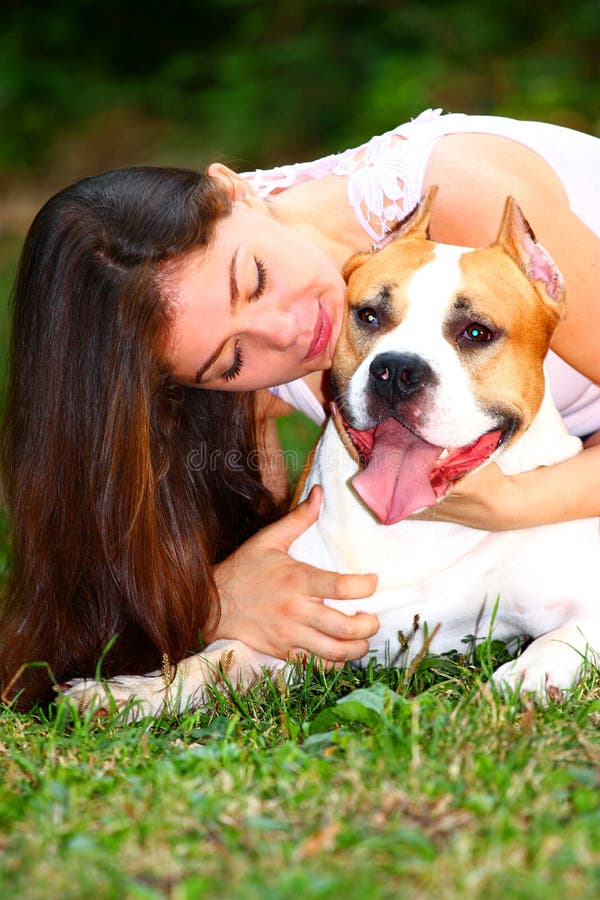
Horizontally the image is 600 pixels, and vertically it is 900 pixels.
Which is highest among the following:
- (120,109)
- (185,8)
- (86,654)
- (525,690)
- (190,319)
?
(185,8)

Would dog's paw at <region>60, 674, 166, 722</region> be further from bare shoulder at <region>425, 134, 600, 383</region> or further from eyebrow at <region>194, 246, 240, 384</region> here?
bare shoulder at <region>425, 134, 600, 383</region>

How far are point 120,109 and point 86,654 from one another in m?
8.24

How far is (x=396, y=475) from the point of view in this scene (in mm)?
2621

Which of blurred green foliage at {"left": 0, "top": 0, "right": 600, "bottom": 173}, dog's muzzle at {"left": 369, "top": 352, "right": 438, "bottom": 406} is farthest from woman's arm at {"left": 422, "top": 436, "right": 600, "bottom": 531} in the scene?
blurred green foliage at {"left": 0, "top": 0, "right": 600, "bottom": 173}

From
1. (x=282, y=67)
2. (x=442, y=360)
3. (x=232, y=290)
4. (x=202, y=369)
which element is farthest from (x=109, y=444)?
(x=282, y=67)

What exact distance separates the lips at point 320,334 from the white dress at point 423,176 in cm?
39

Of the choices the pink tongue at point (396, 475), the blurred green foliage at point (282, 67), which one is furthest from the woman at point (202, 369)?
the blurred green foliage at point (282, 67)

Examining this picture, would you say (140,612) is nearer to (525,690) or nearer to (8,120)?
(525,690)

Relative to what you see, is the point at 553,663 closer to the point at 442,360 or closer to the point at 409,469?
the point at 409,469

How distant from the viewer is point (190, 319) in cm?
261

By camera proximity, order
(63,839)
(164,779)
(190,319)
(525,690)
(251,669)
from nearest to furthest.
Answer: (63,839), (164,779), (525,690), (190,319), (251,669)

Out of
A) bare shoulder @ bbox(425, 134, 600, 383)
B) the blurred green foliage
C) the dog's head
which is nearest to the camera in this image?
the dog's head

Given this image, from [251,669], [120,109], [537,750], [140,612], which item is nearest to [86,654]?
[140,612]

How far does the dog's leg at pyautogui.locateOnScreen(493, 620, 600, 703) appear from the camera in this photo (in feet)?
7.95
